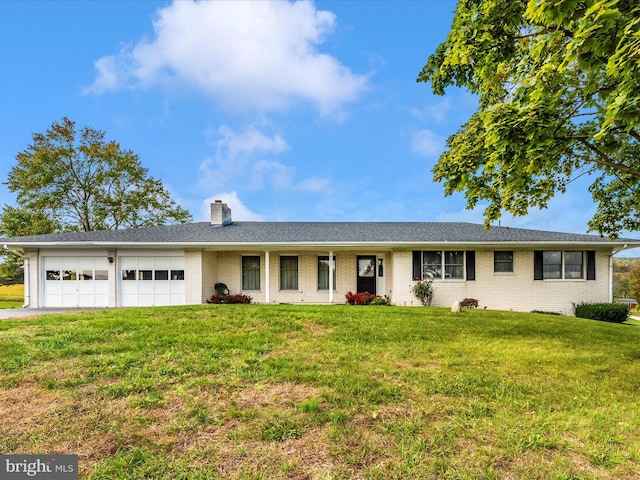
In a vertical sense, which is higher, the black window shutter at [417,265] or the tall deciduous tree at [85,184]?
the tall deciduous tree at [85,184]

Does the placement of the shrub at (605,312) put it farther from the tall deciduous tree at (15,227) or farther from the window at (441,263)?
the tall deciduous tree at (15,227)

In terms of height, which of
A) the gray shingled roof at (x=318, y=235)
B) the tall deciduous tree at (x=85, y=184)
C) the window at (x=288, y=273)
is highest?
the tall deciduous tree at (x=85, y=184)

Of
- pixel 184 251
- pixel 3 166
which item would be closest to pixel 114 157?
pixel 3 166

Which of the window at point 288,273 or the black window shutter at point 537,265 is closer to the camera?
the black window shutter at point 537,265

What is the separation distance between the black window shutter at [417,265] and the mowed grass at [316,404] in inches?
287

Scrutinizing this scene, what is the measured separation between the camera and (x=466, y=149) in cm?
703

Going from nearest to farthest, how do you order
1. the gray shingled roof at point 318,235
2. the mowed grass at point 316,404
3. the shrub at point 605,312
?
the mowed grass at point 316,404
the shrub at point 605,312
the gray shingled roof at point 318,235

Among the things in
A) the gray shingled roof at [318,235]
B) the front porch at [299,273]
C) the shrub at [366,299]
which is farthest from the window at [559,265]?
the shrub at [366,299]

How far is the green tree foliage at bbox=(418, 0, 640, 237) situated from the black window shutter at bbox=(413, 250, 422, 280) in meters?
4.99

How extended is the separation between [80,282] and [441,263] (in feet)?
50.1

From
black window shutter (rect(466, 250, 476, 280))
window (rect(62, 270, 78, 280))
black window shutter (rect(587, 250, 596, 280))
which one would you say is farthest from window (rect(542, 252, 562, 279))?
window (rect(62, 270, 78, 280))

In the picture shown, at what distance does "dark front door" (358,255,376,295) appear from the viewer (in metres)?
14.9

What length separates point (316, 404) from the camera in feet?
11.2

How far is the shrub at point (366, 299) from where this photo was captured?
530 inches
